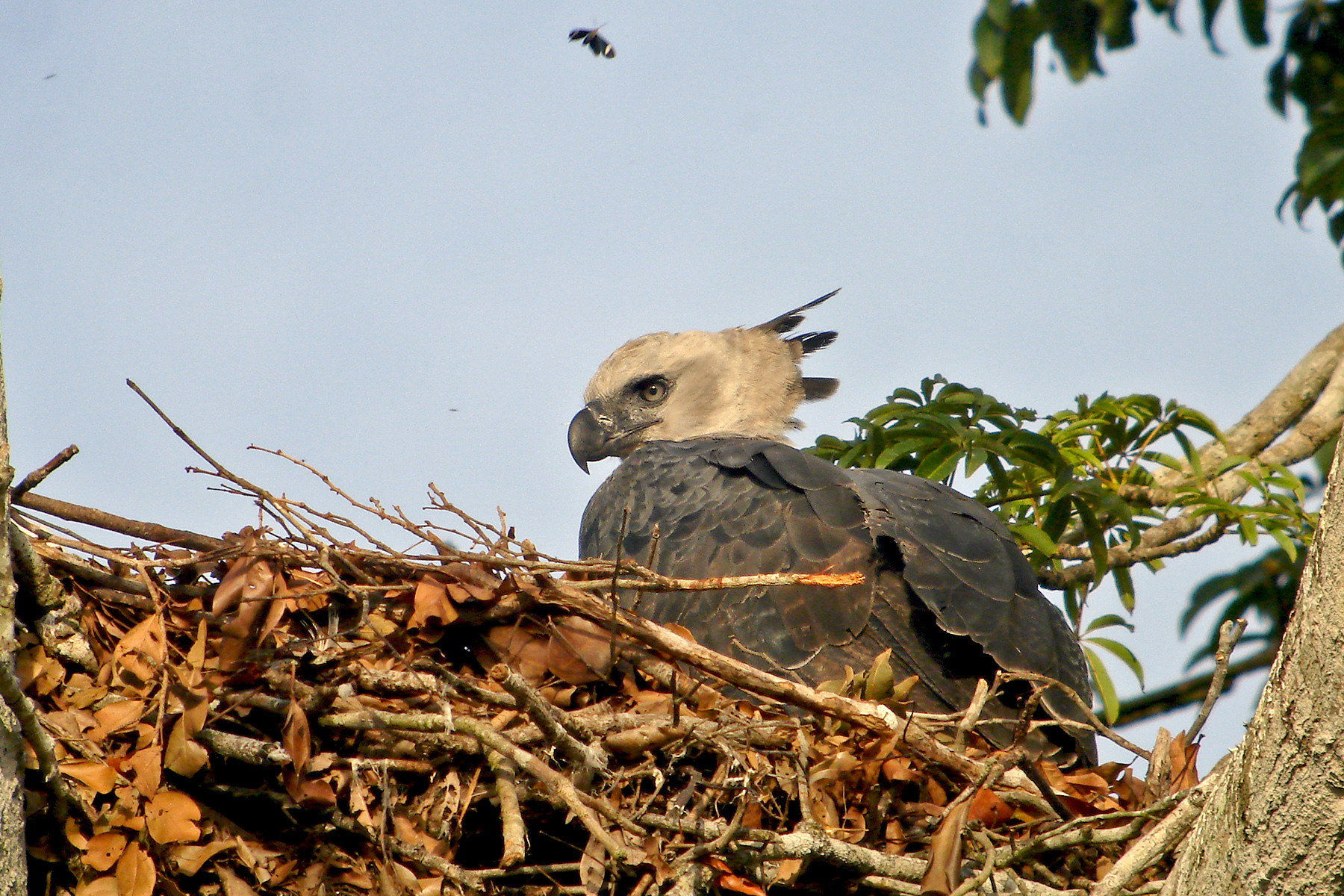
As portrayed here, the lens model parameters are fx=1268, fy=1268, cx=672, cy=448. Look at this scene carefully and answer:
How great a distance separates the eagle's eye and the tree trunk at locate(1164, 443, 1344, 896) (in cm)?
369

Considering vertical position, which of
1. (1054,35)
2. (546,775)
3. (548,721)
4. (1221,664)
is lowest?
(546,775)

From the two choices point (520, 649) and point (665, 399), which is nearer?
point (520, 649)

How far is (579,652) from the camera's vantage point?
318 cm

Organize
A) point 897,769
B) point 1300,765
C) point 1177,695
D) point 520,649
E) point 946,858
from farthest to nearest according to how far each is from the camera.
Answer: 1. point 1177,695
2. point 520,649
3. point 897,769
4. point 946,858
5. point 1300,765

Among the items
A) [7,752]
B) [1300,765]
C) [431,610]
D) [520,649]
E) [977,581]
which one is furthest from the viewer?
[977,581]

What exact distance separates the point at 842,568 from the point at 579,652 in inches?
40.1

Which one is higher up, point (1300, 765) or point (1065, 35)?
point (1065, 35)

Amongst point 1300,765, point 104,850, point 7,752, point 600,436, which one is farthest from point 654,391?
point 1300,765

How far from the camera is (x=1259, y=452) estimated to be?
5.24m

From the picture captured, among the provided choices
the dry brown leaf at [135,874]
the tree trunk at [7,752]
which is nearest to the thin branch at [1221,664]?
the dry brown leaf at [135,874]

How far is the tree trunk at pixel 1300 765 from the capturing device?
77.3 inches

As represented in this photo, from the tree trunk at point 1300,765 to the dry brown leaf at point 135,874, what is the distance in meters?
2.03

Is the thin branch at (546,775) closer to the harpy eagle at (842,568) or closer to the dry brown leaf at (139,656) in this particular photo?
the dry brown leaf at (139,656)

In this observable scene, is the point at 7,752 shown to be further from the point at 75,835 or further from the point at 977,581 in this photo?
the point at 977,581
